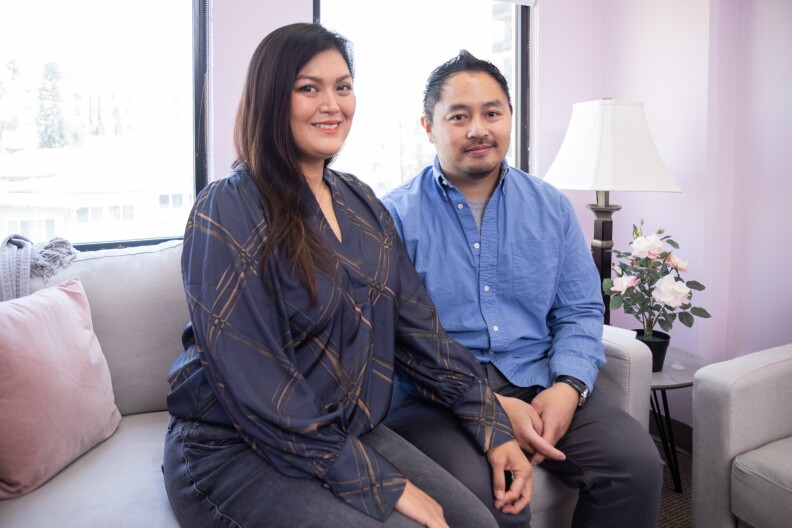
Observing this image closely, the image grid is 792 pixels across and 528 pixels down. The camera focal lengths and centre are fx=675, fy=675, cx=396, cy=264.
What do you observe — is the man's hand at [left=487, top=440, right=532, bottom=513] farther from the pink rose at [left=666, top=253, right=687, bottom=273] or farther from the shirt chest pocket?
the pink rose at [left=666, top=253, right=687, bottom=273]

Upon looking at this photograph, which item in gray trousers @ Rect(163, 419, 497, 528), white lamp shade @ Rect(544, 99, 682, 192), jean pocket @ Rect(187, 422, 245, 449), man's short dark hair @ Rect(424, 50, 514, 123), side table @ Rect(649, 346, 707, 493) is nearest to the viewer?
gray trousers @ Rect(163, 419, 497, 528)

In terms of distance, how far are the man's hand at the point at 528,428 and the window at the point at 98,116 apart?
144 centimetres

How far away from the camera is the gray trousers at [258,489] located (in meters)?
1.13

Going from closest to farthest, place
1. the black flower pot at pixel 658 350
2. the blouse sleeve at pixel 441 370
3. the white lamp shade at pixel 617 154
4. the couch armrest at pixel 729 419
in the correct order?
the blouse sleeve at pixel 441 370
the couch armrest at pixel 729 419
the black flower pot at pixel 658 350
the white lamp shade at pixel 617 154

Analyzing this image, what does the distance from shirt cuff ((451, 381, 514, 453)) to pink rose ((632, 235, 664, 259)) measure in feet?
3.24

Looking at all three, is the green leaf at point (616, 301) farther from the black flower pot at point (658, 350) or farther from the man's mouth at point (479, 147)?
the man's mouth at point (479, 147)

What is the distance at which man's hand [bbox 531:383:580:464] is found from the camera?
154 cm

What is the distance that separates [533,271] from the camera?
5.82ft

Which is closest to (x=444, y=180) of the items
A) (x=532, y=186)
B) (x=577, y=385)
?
(x=532, y=186)

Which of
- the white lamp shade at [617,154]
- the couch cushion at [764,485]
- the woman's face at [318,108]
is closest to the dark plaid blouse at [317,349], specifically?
the woman's face at [318,108]

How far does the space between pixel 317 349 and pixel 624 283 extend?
128cm

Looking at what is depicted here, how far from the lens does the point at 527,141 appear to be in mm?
3059

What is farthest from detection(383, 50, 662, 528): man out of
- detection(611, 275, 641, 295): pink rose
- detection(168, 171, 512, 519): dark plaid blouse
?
detection(611, 275, 641, 295): pink rose

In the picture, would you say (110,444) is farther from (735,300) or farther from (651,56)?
(651,56)
